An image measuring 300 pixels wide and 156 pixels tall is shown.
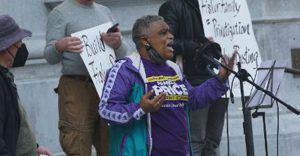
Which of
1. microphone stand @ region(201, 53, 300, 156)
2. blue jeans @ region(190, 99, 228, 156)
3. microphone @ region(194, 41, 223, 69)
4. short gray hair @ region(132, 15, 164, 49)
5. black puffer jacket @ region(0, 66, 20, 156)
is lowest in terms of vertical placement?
A: blue jeans @ region(190, 99, 228, 156)

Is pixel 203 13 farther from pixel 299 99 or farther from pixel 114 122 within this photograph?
pixel 299 99

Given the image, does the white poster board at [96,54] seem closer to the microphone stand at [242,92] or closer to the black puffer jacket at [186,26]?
the black puffer jacket at [186,26]

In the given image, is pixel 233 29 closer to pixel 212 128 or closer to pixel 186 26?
pixel 186 26

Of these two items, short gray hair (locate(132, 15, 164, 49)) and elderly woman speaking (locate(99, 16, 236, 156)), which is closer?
elderly woman speaking (locate(99, 16, 236, 156))

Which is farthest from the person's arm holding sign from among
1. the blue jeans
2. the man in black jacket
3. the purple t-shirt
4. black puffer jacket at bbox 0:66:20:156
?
black puffer jacket at bbox 0:66:20:156

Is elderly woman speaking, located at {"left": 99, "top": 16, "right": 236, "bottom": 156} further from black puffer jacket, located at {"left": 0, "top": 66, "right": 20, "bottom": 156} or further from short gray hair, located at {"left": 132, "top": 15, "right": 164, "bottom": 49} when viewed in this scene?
black puffer jacket, located at {"left": 0, "top": 66, "right": 20, "bottom": 156}

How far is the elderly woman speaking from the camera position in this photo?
495 centimetres

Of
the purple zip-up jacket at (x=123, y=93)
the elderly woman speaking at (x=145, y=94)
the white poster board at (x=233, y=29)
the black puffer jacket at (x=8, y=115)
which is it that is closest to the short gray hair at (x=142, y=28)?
the elderly woman speaking at (x=145, y=94)

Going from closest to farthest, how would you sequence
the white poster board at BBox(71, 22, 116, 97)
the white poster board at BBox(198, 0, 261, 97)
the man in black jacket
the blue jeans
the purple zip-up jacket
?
1. the purple zip-up jacket
2. the white poster board at BBox(71, 22, 116, 97)
3. the man in black jacket
4. the white poster board at BBox(198, 0, 261, 97)
5. the blue jeans

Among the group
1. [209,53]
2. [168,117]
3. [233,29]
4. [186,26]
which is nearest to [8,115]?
[168,117]

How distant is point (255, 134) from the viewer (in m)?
8.43

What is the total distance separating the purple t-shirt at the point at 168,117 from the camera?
5000mm

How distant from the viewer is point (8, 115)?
4270mm

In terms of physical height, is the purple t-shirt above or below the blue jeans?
above
